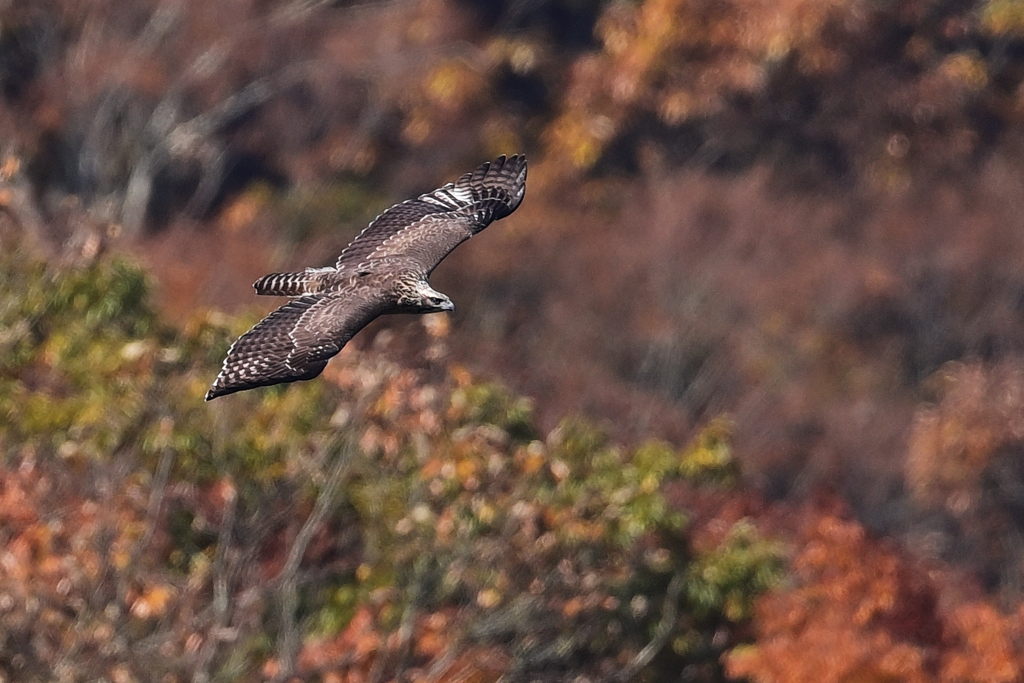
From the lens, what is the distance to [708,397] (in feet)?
151

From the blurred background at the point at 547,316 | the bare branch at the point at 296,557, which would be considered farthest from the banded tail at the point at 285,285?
the bare branch at the point at 296,557

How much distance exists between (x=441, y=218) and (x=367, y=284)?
158cm

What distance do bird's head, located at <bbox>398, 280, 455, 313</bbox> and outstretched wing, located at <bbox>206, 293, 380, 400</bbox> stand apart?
350 millimetres

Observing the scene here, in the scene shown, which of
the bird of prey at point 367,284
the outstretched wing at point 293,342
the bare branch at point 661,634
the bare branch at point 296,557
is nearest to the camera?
the outstretched wing at point 293,342

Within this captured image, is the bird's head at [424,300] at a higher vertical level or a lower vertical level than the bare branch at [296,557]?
higher

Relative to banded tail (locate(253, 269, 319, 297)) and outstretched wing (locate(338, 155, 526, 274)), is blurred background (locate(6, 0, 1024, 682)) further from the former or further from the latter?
banded tail (locate(253, 269, 319, 297))

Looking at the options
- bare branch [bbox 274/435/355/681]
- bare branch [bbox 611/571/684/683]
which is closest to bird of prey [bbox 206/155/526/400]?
bare branch [bbox 274/435/355/681]

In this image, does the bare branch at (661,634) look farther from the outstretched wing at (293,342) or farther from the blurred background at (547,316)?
the outstretched wing at (293,342)

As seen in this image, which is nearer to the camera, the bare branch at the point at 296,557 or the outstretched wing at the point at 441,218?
Answer: the outstretched wing at the point at 441,218

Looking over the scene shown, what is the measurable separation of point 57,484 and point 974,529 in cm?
3265

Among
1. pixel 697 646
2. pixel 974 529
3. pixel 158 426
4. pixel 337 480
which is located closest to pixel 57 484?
pixel 158 426

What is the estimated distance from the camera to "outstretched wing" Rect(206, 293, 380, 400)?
13.3 m

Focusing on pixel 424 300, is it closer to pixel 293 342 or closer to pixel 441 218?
pixel 293 342

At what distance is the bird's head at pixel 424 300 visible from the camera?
47.5 feet
